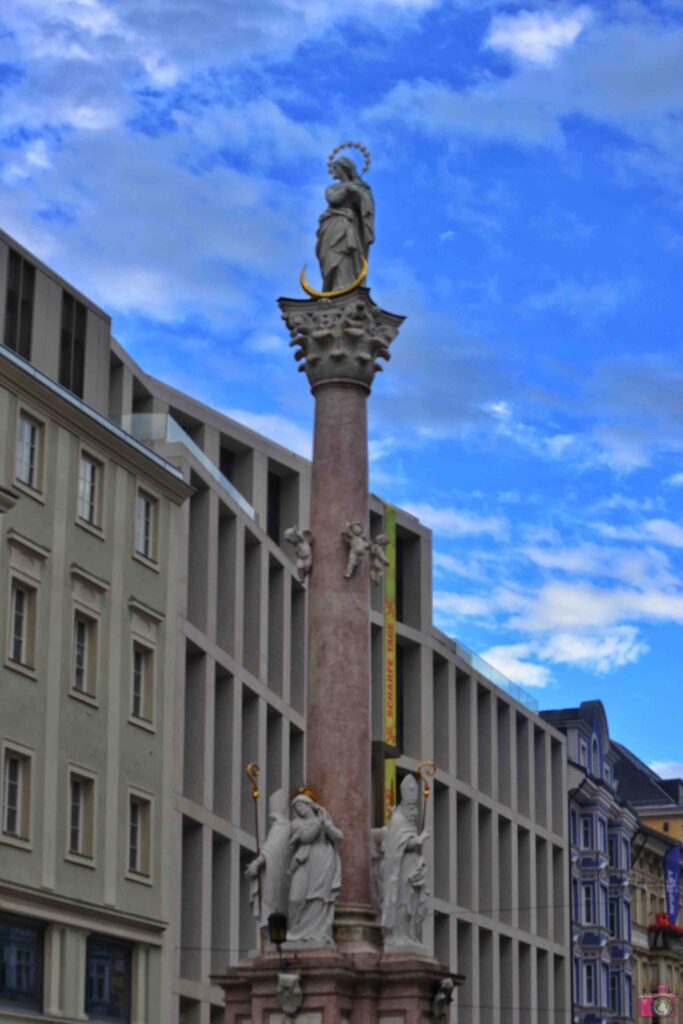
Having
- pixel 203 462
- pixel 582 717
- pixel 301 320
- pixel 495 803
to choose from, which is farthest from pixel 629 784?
pixel 301 320

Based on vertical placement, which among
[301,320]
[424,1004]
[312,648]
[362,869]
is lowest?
[424,1004]

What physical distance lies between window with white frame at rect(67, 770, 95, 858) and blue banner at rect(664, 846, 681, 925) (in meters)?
75.2

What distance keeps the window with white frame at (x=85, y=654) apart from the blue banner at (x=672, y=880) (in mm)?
75016

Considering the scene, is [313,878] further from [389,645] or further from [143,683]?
[389,645]

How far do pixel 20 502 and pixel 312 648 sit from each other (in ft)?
58.3

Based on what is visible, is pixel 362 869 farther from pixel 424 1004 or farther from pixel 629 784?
pixel 629 784

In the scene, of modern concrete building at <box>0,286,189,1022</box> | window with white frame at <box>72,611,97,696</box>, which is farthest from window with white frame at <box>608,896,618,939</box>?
window with white frame at <box>72,611,97,696</box>

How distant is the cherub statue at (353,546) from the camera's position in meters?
32.2

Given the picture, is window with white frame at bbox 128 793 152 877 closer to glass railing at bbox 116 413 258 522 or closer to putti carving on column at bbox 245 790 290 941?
glass railing at bbox 116 413 258 522

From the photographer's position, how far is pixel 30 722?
156 ft

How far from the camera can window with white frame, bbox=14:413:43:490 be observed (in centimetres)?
4875

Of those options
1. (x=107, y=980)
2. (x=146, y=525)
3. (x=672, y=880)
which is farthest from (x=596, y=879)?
(x=107, y=980)

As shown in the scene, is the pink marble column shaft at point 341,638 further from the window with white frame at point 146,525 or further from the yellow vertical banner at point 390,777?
the yellow vertical banner at point 390,777

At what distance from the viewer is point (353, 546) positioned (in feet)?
106
